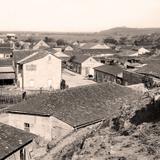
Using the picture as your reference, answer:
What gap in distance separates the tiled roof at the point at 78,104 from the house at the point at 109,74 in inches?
901

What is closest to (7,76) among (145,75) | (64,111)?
(145,75)

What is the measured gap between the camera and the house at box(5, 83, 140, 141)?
28.0 metres

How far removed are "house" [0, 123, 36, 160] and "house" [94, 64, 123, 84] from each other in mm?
36142

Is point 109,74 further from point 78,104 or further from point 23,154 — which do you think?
point 23,154

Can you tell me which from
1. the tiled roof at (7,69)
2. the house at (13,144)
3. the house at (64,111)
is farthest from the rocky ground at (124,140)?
the tiled roof at (7,69)

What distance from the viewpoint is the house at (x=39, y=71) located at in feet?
173

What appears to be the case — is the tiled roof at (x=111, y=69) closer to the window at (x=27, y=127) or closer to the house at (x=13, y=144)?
the window at (x=27, y=127)

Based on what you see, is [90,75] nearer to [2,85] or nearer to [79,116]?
[2,85]

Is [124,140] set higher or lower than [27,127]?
higher

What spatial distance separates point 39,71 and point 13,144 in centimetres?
3340

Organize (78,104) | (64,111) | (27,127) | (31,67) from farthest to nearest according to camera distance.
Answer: (31,67) < (78,104) < (27,127) < (64,111)

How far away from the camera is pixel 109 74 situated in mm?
59812

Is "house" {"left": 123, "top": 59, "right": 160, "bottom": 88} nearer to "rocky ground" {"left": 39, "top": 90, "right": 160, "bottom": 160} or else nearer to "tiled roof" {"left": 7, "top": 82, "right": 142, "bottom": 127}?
"tiled roof" {"left": 7, "top": 82, "right": 142, "bottom": 127}

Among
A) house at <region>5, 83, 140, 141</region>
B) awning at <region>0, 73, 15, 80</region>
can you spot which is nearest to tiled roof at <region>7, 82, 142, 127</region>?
house at <region>5, 83, 140, 141</region>
